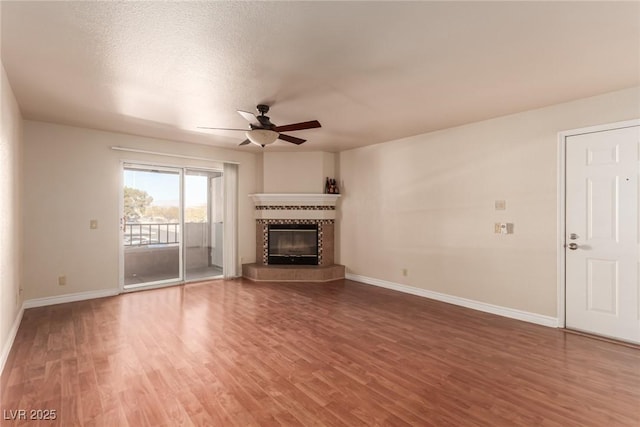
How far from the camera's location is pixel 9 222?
3170mm

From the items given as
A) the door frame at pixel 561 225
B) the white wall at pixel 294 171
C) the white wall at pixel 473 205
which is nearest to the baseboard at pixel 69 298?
the white wall at pixel 294 171

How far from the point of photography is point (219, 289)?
534 cm

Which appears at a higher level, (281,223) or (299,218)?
(299,218)

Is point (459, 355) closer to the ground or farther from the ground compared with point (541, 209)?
closer to the ground

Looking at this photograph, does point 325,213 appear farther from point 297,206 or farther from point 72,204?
point 72,204

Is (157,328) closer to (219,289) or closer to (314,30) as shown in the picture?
(219,289)

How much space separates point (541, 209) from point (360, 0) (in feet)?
10.9

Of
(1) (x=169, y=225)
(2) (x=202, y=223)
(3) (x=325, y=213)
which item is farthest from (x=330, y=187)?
(1) (x=169, y=225)

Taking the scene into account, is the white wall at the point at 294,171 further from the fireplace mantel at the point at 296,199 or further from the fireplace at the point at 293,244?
the fireplace at the point at 293,244

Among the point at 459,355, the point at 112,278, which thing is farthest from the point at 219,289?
the point at 459,355

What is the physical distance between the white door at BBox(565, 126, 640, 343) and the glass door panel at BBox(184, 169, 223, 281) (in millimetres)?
5600

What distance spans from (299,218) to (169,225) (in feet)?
7.85

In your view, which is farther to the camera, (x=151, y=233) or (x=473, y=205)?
(x=151, y=233)

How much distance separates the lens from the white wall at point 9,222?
2.74 metres
